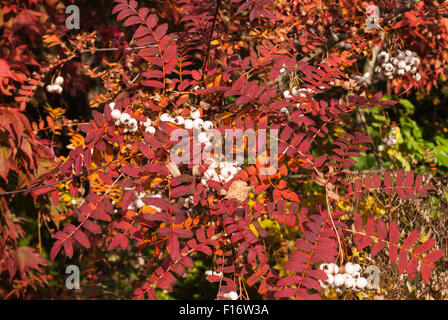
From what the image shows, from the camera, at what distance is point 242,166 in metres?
1.76

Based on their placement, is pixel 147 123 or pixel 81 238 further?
pixel 147 123

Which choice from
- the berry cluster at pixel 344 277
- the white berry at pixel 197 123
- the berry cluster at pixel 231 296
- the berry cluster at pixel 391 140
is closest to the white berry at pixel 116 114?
the white berry at pixel 197 123

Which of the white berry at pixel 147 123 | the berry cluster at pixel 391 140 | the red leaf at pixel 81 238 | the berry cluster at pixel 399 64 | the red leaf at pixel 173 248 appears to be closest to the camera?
the red leaf at pixel 173 248

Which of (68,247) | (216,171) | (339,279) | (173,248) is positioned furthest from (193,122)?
(339,279)

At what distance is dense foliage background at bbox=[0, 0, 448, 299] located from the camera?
117 centimetres

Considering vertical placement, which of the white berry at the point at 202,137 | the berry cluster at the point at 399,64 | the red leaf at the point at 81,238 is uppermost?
the berry cluster at the point at 399,64

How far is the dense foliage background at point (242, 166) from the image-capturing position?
1.17m

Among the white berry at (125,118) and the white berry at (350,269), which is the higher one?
the white berry at (125,118)

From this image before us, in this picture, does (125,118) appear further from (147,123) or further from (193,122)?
(193,122)

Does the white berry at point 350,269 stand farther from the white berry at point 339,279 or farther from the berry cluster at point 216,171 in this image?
the berry cluster at point 216,171

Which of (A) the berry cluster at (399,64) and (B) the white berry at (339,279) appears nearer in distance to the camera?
(B) the white berry at (339,279)

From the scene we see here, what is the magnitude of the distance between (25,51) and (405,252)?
1.99 metres
